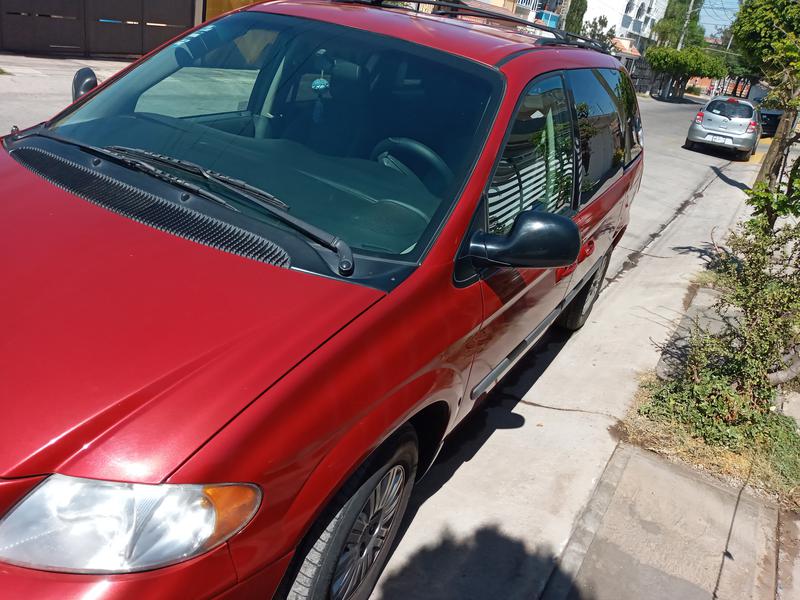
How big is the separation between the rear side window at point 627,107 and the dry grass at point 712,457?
1755mm

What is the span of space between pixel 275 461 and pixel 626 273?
6.07 metres

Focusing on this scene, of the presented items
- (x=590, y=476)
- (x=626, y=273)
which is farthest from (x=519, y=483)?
(x=626, y=273)

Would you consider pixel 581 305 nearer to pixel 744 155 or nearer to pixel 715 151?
pixel 744 155

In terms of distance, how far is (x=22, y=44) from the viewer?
632 inches

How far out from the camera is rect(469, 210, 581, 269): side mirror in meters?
2.45

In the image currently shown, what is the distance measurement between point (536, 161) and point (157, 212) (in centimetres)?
160

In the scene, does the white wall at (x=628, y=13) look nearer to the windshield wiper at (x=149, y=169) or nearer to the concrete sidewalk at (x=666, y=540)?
the concrete sidewalk at (x=666, y=540)

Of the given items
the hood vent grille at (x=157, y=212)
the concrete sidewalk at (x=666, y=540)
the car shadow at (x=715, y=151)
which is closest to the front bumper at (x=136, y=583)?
the hood vent grille at (x=157, y=212)

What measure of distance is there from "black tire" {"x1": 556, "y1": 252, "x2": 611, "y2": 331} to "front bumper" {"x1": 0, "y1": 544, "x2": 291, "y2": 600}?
3773mm

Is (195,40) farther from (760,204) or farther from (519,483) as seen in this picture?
(760,204)

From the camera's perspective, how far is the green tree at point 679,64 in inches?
2066

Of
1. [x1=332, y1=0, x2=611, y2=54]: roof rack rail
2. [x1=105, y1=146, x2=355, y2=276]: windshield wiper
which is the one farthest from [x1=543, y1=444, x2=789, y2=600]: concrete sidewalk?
[x1=332, y1=0, x2=611, y2=54]: roof rack rail

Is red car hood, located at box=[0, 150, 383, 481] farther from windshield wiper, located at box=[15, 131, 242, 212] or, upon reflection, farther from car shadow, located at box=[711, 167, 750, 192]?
car shadow, located at box=[711, 167, 750, 192]

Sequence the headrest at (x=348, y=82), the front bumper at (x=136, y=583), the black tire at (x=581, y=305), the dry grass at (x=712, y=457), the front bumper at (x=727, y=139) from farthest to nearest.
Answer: the front bumper at (x=727, y=139), the black tire at (x=581, y=305), the dry grass at (x=712, y=457), the headrest at (x=348, y=82), the front bumper at (x=136, y=583)
